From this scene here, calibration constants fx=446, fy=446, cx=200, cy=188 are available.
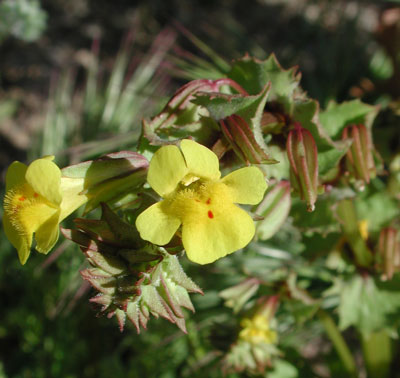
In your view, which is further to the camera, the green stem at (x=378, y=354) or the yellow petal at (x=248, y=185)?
the green stem at (x=378, y=354)

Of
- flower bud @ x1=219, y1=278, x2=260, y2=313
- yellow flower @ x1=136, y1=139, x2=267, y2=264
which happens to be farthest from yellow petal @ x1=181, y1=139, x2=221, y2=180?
flower bud @ x1=219, y1=278, x2=260, y2=313

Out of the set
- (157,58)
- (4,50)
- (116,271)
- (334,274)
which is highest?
(116,271)

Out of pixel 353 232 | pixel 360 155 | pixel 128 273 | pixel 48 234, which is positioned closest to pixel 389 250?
pixel 353 232

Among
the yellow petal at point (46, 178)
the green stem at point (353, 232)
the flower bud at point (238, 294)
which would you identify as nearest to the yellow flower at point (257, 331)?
the flower bud at point (238, 294)

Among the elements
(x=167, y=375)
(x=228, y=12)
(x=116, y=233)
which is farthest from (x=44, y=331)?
(x=228, y=12)

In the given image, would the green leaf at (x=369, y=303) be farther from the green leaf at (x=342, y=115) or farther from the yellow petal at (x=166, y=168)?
the yellow petal at (x=166, y=168)

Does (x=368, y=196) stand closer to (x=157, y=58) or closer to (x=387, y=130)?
(x=387, y=130)
